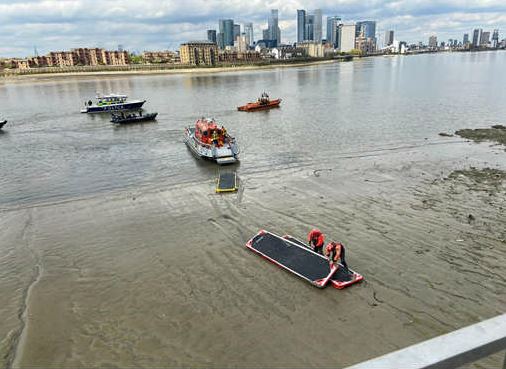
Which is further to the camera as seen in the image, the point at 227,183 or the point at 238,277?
the point at 227,183

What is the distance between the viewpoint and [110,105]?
6047cm

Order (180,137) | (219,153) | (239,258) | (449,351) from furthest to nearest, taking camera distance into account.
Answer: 1. (180,137)
2. (219,153)
3. (239,258)
4. (449,351)

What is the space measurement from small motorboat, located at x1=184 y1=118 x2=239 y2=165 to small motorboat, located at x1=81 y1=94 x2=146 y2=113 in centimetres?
3601

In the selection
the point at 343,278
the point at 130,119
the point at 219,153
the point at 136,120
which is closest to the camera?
the point at 343,278

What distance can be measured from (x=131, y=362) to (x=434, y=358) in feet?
30.9

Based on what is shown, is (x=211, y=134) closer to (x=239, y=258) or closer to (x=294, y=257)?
(x=239, y=258)

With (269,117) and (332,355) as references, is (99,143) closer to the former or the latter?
(269,117)

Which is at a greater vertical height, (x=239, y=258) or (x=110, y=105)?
(x=110, y=105)

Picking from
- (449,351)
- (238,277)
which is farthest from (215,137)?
(449,351)

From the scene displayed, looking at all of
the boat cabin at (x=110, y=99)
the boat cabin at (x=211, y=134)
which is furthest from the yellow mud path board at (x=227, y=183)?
the boat cabin at (x=110, y=99)

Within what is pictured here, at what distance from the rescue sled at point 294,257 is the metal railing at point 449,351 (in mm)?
10089

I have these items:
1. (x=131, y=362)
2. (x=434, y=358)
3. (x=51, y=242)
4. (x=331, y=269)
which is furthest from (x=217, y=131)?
(x=434, y=358)

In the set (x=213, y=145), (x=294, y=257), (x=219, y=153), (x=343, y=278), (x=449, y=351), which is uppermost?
(x=449, y=351)

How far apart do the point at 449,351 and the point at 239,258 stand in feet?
40.4
